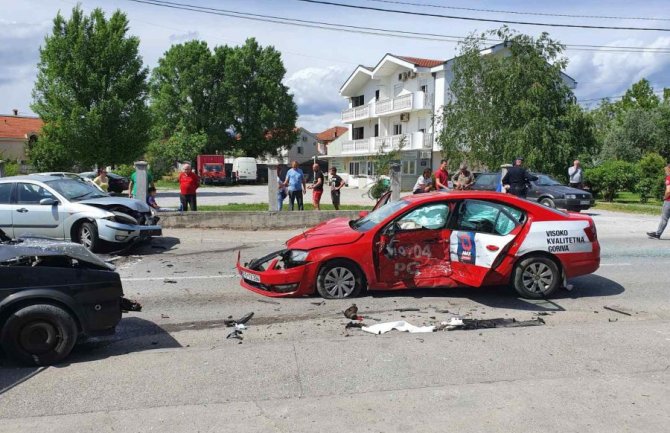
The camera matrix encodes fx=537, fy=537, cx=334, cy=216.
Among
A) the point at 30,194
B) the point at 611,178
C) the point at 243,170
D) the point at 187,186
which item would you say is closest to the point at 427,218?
the point at 30,194

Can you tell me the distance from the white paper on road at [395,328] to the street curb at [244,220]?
8.79 metres

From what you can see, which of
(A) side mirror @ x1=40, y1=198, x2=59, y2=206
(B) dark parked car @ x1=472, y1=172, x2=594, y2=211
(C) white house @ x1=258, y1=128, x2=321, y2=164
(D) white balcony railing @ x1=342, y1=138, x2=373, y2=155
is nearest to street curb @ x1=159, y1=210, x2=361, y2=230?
(A) side mirror @ x1=40, y1=198, x2=59, y2=206

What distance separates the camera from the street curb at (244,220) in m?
14.5

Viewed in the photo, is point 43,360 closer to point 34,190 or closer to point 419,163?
point 34,190

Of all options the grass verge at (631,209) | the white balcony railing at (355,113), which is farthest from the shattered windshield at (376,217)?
the white balcony railing at (355,113)

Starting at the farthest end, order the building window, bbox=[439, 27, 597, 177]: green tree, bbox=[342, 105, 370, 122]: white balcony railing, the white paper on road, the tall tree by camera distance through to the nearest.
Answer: the tall tree
bbox=[342, 105, 370, 122]: white balcony railing
the building window
bbox=[439, 27, 597, 177]: green tree
the white paper on road

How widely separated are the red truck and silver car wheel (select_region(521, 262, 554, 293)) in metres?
45.1

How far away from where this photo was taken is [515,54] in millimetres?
24188

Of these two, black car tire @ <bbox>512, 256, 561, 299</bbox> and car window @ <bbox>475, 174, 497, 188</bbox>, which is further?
car window @ <bbox>475, 174, 497, 188</bbox>

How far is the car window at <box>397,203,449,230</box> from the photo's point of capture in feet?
23.0

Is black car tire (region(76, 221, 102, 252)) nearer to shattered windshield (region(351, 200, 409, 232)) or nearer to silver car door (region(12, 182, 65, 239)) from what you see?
silver car door (region(12, 182, 65, 239))

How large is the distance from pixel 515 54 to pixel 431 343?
71.8 feet

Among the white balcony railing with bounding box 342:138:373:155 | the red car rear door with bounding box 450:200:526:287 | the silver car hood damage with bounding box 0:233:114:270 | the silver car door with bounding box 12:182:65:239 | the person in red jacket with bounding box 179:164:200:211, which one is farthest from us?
the white balcony railing with bounding box 342:138:373:155

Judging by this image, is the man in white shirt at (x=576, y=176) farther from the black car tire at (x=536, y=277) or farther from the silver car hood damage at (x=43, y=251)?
the silver car hood damage at (x=43, y=251)
